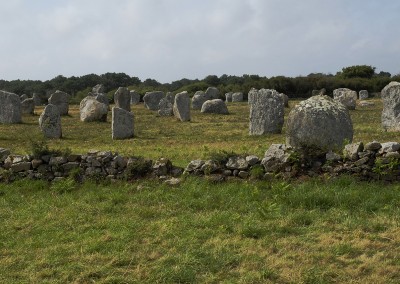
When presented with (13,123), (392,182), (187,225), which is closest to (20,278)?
(187,225)

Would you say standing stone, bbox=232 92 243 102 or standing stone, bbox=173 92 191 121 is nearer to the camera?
standing stone, bbox=173 92 191 121

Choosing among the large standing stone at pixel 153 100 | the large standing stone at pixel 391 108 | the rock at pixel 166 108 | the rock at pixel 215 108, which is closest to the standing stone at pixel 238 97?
the large standing stone at pixel 153 100

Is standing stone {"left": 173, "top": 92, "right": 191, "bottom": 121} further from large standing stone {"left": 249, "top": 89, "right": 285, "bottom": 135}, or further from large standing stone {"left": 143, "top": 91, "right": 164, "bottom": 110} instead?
large standing stone {"left": 143, "top": 91, "right": 164, "bottom": 110}

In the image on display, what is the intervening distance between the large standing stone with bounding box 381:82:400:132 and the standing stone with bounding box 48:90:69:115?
70.6 feet

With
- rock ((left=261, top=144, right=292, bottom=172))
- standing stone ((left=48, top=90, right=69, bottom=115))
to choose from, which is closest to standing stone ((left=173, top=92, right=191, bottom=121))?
standing stone ((left=48, top=90, right=69, bottom=115))

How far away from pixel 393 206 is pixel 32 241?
5.46 m

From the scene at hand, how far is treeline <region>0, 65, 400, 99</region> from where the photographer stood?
57.4 m

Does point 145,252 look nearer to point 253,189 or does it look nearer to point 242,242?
point 242,242

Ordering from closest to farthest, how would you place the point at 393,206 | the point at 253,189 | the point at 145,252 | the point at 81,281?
the point at 81,281 → the point at 145,252 → the point at 393,206 → the point at 253,189

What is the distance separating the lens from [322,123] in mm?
14641

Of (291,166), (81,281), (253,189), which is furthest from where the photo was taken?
(291,166)

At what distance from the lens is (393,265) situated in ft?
18.9

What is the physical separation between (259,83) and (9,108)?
35747 mm

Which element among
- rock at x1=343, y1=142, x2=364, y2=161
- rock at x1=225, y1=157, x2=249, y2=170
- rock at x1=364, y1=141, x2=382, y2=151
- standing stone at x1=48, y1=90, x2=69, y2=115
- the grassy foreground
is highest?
standing stone at x1=48, y1=90, x2=69, y2=115
